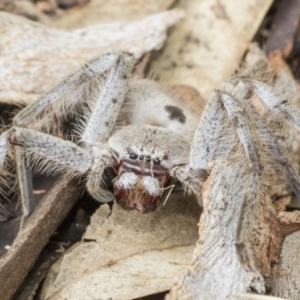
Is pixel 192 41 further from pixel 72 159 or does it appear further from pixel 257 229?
pixel 257 229

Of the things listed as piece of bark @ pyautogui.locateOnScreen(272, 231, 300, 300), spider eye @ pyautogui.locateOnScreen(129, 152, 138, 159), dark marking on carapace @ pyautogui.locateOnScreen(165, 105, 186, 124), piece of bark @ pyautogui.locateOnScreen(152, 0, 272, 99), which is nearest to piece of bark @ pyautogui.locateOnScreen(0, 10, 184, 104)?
piece of bark @ pyautogui.locateOnScreen(152, 0, 272, 99)

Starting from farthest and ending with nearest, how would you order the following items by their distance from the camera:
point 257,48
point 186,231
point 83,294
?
point 257,48, point 186,231, point 83,294

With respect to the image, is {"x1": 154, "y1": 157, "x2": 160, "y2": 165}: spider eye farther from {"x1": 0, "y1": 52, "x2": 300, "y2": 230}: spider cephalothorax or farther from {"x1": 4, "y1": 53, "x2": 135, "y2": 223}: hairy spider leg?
{"x1": 4, "y1": 53, "x2": 135, "y2": 223}: hairy spider leg

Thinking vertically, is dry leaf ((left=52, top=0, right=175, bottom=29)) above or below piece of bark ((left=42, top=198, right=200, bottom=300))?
above

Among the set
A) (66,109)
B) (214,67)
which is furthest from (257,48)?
(66,109)

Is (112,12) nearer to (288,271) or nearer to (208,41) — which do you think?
(208,41)

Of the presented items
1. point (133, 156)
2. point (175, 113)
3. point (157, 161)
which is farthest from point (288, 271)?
point (175, 113)
